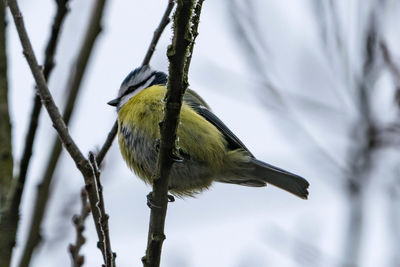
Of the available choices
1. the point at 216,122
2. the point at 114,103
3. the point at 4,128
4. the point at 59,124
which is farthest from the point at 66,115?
the point at 114,103

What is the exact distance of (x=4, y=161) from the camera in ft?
7.72

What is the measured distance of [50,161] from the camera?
2455 mm

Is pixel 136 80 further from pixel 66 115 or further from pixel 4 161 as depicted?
pixel 4 161

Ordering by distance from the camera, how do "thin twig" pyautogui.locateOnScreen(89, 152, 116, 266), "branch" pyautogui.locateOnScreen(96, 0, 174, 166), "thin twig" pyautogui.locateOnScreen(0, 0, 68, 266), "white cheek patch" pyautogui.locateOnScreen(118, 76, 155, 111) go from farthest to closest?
"white cheek patch" pyautogui.locateOnScreen(118, 76, 155, 111) → "branch" pyautogui.locateOnScreen(96, 0, 174, 166) → "thin twig" pyautogui.locateOnScreen(89, 152, 116, 266) → "thin twig" pyautogui.locateOnScreen(0, 0, 68, 266)

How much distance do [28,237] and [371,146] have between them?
1.31 meters

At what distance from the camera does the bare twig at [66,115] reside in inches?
87.2

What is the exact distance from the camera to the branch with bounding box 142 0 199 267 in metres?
1.88

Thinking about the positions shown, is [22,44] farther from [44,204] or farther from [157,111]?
[157,111]

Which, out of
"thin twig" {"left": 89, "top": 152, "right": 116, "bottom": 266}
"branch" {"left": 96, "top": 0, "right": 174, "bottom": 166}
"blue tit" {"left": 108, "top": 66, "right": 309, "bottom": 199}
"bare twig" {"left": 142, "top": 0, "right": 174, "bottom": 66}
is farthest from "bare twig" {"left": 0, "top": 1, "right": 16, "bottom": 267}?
"blue tit" {"left": 108, "top": 66, "right": 309, "bottom": 199}

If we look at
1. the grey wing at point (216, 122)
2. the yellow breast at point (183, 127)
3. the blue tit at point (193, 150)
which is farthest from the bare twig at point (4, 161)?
the grey wing at point (216, 122)

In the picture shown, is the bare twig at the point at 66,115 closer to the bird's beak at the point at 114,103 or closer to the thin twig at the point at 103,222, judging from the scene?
the thin twig at the point at 103,222

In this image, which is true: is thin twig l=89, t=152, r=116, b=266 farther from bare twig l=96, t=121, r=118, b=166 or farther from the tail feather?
the tail feather

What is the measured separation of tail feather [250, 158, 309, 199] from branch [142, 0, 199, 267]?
154cm

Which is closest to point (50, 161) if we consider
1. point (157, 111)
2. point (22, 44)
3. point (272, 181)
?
point (22, 44)
